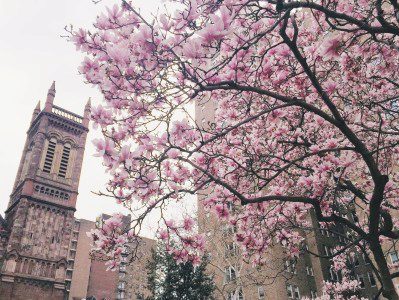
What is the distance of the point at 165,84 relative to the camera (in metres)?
4.00

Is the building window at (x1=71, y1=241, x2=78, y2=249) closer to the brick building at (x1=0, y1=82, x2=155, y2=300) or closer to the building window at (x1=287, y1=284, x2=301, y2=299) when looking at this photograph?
the brick building at (x1=0, y1=82, x2=155, y2=300)

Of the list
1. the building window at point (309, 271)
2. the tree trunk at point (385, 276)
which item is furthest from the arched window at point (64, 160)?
the tree trunk at point (385, 276)

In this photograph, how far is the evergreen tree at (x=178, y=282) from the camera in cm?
1719

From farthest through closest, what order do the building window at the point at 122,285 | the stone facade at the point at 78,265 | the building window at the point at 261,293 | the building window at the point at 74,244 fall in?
the building window at the point at 122,285 < the building window at the point at 74,244 < the stone facade at the point at 78,265 < the building window at the point at 261,293

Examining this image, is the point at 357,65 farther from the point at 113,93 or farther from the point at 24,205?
the point at 24,205

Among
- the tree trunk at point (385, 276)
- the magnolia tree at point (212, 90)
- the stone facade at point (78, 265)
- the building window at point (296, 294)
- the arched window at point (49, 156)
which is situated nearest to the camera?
the magnolia tree at point (212, 90)

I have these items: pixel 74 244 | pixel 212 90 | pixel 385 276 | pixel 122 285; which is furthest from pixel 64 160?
pixel 385 276

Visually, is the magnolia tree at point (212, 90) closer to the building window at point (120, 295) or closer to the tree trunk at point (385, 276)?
the tree trunk at point (385, 276)

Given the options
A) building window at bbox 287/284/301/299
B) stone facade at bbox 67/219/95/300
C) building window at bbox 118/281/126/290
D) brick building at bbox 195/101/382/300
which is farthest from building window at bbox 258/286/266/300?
building window at bbox 118/281/126/290

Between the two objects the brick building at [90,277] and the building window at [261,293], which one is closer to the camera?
the building window at [261,293]

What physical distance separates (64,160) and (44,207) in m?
5.64

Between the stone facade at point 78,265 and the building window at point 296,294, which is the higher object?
the stone facade at point 78,265

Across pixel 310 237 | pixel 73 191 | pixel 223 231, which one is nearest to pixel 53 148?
pixel 73 191

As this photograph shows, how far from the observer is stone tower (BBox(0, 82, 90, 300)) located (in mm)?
27766
